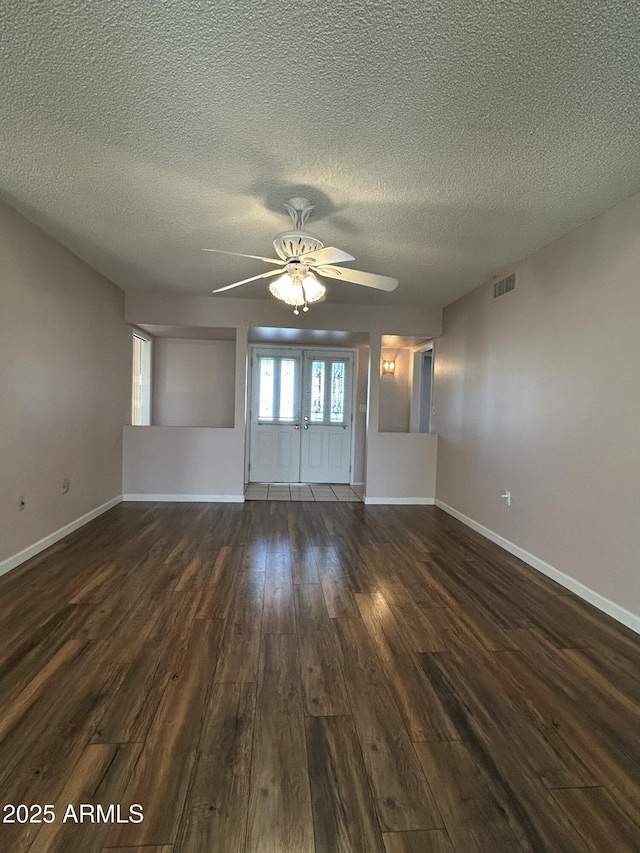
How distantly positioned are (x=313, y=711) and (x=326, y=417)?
16.3ft

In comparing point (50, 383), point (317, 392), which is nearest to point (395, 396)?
point (317, 392)

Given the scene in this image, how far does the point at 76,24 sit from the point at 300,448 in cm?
532

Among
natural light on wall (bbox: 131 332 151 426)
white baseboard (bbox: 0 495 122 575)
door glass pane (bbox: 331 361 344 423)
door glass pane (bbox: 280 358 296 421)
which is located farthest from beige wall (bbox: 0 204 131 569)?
door glass pane (bbox: 331 361 344 423)

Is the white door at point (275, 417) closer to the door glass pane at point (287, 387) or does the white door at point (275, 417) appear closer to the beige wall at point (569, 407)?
the door glass pane at point (287, 387)

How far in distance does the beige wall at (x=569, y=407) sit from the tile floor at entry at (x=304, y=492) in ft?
6.23

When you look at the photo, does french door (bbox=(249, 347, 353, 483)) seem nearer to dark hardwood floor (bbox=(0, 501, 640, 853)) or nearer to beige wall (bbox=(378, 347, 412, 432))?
beige wall (bbox=(378, 347, 412, 432))

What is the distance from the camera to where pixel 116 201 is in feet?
8.63

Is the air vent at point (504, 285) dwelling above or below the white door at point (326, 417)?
above

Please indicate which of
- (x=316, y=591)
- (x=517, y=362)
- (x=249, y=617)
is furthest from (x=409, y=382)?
(x=249, y=617)

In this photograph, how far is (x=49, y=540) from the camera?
3.35 m

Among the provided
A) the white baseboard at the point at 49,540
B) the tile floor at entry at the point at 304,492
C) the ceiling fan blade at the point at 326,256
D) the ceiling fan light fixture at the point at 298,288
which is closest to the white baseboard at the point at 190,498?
the tile floor at entry at the point at 304,492

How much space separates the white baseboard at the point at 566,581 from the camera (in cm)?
230

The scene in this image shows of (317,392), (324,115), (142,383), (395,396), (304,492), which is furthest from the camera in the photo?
(395,396)

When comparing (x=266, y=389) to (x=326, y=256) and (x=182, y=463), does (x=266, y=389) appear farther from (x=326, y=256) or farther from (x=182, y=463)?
(x=326, y=256)
